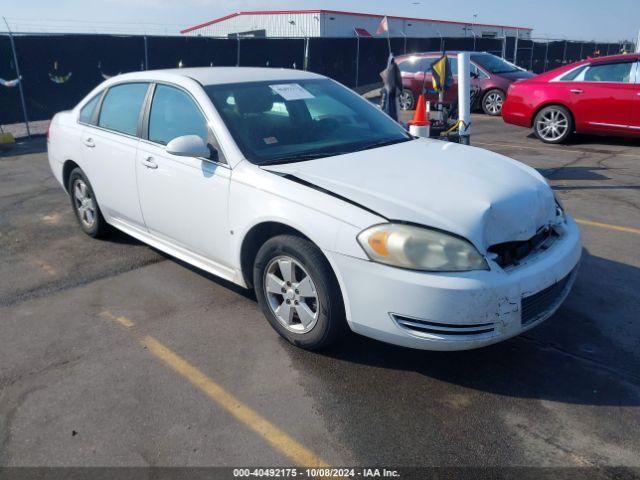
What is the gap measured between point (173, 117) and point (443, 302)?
8.25ft

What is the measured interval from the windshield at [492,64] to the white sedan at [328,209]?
34.7ft

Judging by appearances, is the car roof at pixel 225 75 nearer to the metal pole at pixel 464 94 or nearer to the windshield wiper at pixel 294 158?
the windshield wiper at pixel 294 158

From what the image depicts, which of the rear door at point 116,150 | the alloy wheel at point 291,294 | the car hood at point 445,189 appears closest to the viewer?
the car hood at point 445,189

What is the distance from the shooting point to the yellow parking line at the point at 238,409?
2.61 metres

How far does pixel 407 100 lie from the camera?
1534 centimetres

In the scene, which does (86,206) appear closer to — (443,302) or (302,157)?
(302,157)

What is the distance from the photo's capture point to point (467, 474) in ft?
8.11

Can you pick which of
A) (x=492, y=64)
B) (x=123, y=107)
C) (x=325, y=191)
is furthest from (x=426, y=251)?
(x=492, y=64)

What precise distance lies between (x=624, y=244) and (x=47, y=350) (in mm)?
4807

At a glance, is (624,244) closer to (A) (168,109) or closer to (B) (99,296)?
(A) (168,109)

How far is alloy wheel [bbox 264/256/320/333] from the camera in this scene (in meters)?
3.25

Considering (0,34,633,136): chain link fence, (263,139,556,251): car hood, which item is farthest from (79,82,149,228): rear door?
(0,34,633,136): chain link fence

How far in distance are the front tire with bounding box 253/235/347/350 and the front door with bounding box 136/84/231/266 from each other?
433 millimetres

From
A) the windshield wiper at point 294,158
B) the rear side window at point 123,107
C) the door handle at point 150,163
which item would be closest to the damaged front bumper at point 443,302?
the windshield wiper at point 294,158
